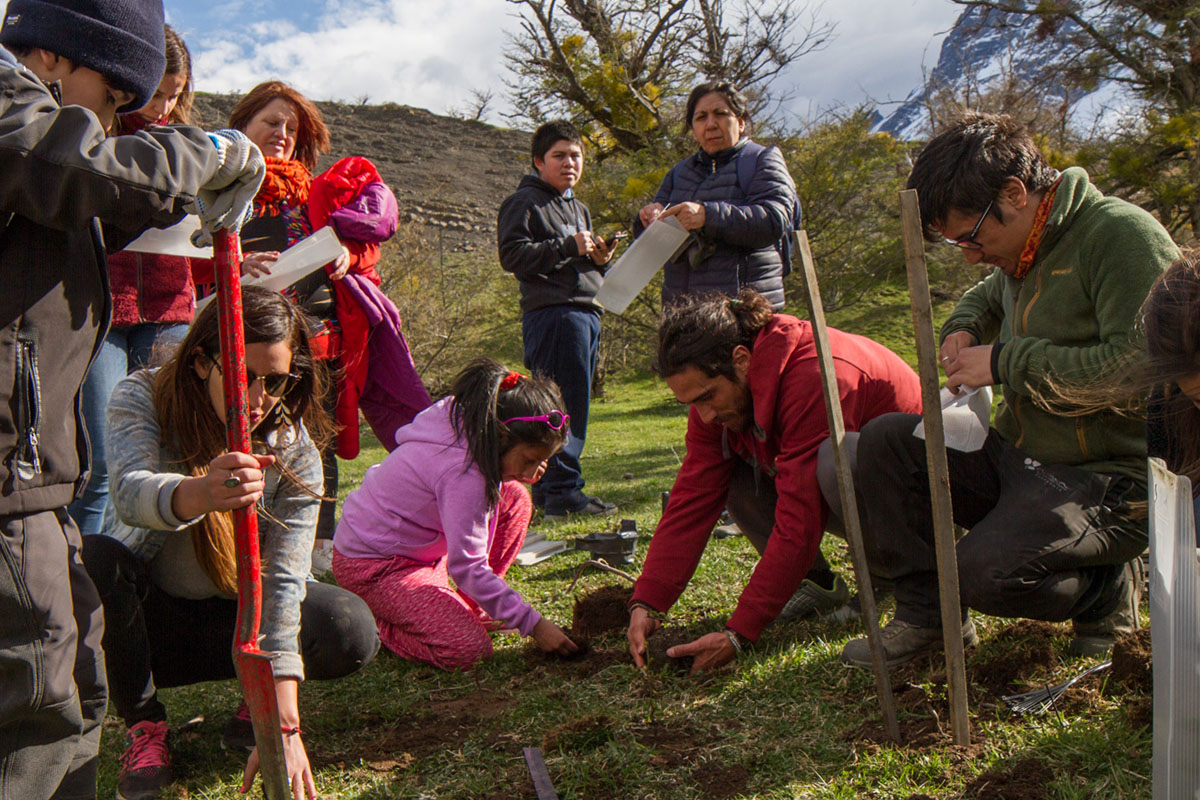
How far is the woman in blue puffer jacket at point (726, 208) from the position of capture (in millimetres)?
3998

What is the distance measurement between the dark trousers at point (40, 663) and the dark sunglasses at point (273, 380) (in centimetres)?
52

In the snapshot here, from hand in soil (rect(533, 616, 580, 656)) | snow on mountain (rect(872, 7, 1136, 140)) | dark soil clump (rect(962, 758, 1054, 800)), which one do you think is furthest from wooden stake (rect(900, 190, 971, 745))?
snow on mountain (rect(872, 7, 1136, 140))

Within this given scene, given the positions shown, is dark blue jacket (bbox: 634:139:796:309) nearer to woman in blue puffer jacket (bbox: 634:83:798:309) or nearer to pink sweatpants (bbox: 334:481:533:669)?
woman in blue puffer jacket (bbox: 634:83:798:309)

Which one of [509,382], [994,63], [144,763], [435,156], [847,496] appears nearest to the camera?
[847,496]

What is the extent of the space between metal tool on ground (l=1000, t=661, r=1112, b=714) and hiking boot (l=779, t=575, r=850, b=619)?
0.85 m

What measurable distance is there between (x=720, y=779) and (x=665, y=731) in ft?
0.90

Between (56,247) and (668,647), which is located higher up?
(56,247)

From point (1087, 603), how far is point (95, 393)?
9.08 ft

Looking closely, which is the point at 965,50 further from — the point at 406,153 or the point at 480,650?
the point at 406,153

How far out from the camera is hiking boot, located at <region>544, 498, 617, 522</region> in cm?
505

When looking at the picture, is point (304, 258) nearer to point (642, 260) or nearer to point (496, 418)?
point (496, 418)

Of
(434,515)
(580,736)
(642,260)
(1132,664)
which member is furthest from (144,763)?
(642,260)

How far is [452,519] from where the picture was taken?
2.87 m

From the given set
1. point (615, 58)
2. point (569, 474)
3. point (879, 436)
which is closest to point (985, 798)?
point (879, 436)
